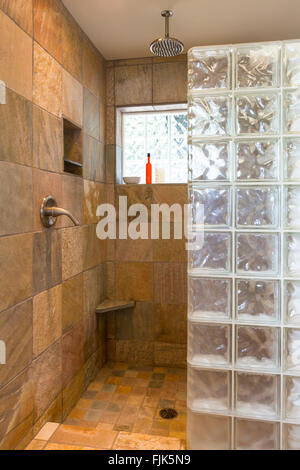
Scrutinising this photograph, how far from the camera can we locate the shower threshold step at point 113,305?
2316 mm

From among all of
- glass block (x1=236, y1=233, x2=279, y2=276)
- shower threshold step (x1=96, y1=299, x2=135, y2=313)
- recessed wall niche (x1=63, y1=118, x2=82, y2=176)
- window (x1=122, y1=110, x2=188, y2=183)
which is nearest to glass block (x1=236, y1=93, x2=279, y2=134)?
glass block (x1=236, y1=233, x2=279, y2=276)

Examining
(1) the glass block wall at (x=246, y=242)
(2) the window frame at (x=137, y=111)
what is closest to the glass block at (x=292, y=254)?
(1) the glass block wall at (x=246, y=242)

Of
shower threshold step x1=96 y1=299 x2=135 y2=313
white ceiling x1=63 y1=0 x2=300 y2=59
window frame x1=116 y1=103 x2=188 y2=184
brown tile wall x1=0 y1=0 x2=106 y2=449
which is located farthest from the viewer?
window frame x1=116 y1=103 x2=188 y2=184

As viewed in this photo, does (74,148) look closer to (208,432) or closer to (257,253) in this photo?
(257,253)

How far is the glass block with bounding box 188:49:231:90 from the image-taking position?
1245 millimetres

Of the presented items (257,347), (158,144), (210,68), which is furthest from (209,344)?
(158,144)

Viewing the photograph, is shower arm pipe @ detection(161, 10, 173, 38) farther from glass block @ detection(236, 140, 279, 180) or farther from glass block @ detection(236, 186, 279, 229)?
glass block @ detection(236, 186, 279, 229)

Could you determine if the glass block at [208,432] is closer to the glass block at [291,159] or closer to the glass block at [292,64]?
the glass block at [291,159]

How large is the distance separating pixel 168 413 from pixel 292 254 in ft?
4.16

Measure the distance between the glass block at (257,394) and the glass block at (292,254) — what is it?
41cm

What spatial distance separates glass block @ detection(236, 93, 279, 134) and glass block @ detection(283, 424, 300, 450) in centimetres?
111

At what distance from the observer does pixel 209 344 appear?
1.31m

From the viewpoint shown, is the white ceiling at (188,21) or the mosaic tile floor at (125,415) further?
the white ceiling at (188,21)
